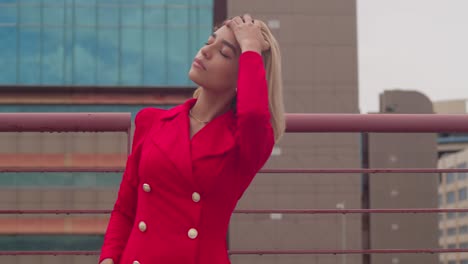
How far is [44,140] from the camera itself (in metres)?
55.2

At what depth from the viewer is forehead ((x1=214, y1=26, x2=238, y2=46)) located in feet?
10.2

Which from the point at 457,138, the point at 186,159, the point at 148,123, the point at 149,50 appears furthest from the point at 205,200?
the point at 457,138

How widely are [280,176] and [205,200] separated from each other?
5319 cm

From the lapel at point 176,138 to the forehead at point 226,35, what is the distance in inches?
10.5

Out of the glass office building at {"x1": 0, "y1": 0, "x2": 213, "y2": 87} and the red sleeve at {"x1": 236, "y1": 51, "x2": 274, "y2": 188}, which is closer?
the red sleeve at {"x1": 236, "y1": 51, "x2": 274, "y2": 188}

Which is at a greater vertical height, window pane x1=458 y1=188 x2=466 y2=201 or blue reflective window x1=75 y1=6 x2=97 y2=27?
blue reflective window x1=75 y1=6 x2=97 y2=27

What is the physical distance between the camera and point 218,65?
3.09 metres

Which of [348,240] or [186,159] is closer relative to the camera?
[186,159]

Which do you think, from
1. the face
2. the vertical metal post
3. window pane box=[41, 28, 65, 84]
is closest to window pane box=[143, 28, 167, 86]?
window pane box=[41, 28, 65, 84]

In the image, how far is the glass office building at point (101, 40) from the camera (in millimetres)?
53750

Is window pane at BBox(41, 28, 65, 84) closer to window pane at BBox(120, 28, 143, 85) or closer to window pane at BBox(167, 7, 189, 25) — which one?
window pane at BBox(120, 28, 143, 85)

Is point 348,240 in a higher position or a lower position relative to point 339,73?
lower

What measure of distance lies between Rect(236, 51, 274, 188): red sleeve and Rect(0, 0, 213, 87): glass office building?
168ft

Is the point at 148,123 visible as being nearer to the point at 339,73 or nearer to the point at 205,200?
the point at 205,200
